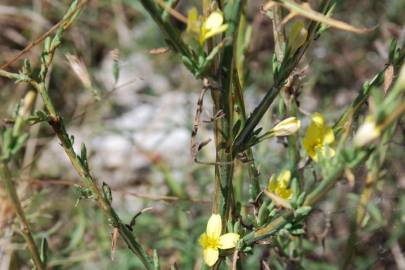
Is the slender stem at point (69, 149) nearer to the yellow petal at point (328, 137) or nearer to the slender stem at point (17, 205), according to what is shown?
the slender stem at point (17, 205)

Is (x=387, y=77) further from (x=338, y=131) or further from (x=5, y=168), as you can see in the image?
(x=5, y=168)

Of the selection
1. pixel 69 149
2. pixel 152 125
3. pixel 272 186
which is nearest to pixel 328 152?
pixel 272 186

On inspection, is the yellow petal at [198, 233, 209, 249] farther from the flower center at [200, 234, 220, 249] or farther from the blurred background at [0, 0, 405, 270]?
the blurred background at [0, 0, 405, 270]

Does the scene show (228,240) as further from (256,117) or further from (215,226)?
(256,117)

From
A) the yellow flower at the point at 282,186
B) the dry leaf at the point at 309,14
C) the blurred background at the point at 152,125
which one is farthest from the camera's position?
→ the blurred background at the point at 152,125

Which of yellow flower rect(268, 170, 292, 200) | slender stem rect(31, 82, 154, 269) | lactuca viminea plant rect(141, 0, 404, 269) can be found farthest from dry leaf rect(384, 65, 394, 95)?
slender stem rect(31, 82, 154, 269)

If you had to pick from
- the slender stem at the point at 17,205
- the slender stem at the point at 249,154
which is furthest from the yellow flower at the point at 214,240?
the slender stem at the point at 17,205

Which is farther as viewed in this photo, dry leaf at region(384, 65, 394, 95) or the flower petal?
dry leaf at region(384, 65, 394, 95)
